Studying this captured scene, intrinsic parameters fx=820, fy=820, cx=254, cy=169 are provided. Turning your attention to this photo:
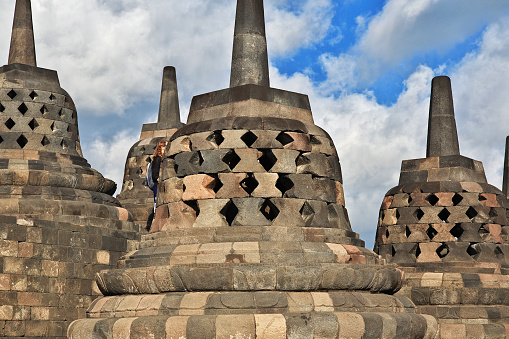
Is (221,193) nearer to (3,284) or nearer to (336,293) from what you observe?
(336,293)

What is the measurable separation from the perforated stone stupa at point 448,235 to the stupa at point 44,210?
5411 millimetres

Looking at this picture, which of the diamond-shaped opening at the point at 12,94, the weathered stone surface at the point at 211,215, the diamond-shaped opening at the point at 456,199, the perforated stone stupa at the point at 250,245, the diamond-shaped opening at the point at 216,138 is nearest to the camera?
the perforated stone stupa at the point at 250,245

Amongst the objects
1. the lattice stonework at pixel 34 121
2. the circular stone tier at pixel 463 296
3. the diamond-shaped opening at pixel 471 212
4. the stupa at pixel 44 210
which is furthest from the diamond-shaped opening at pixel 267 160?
the diamond-shaped opening at pixel 471 212

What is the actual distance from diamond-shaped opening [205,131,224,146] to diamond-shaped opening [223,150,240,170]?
22 cm

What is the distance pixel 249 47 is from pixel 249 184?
204 cm

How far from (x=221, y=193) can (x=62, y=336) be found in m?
4.88

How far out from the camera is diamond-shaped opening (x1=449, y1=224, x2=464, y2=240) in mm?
16125

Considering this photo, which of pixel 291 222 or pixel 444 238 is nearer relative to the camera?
pixel 291 222

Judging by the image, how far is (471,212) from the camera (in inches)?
639

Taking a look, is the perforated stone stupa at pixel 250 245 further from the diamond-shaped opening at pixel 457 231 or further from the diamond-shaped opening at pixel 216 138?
the diamond-shaped opening at pixel 457 231

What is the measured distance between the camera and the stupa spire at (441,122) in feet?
56.0

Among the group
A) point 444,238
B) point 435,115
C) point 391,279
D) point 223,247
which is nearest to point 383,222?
point 444,238

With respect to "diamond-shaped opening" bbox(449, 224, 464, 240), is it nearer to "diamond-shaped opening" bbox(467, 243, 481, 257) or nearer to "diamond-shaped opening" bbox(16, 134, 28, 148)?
"diamond-shaped opening" bbox(467, 243, 481, 257)

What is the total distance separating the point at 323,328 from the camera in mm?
8828
